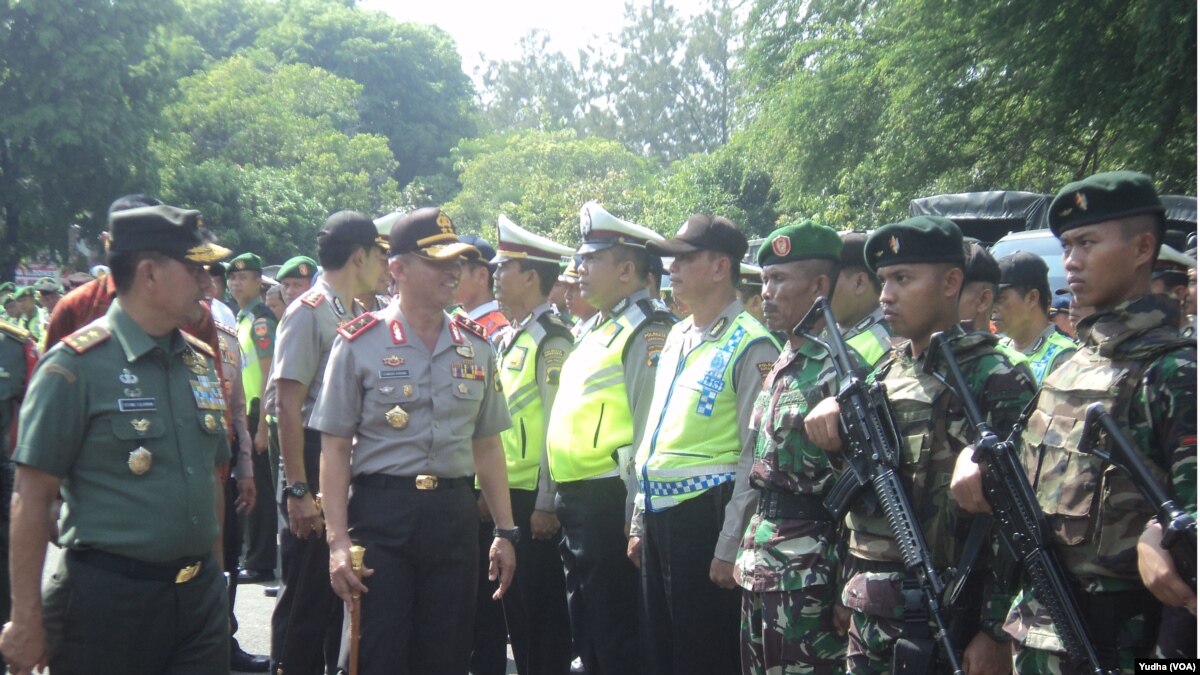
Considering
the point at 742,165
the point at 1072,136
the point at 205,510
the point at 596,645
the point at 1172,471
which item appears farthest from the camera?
the point at 742,165

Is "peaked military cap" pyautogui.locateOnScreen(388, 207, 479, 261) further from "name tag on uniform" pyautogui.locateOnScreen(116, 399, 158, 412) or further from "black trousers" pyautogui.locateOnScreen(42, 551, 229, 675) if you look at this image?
"black trousers" pyautogui.locateOnScreen(42, 551, 229, 675)

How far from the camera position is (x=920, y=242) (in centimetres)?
388

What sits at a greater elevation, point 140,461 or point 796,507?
point 140,461

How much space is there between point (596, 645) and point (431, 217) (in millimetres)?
2085

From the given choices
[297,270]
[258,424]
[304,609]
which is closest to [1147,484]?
[304,609]

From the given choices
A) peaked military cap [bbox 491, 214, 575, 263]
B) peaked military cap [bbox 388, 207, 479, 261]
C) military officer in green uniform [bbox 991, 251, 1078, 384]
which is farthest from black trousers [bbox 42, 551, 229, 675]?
military officer in green uniform [bbox 991, 251, 1078, 384]

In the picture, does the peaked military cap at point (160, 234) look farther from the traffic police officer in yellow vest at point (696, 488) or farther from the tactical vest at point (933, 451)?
the tactical vest at point (933, 451)

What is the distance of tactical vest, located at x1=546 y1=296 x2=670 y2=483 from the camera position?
17.9ft

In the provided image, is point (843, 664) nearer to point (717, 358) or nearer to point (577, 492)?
point (717, 358)

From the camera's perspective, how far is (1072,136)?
43.5ft

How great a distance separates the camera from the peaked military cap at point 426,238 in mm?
4809

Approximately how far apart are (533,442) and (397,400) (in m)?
1.59

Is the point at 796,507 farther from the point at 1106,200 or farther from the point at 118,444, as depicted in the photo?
the point at 118,444

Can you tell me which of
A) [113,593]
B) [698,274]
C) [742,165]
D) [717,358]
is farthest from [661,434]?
[742,165]
